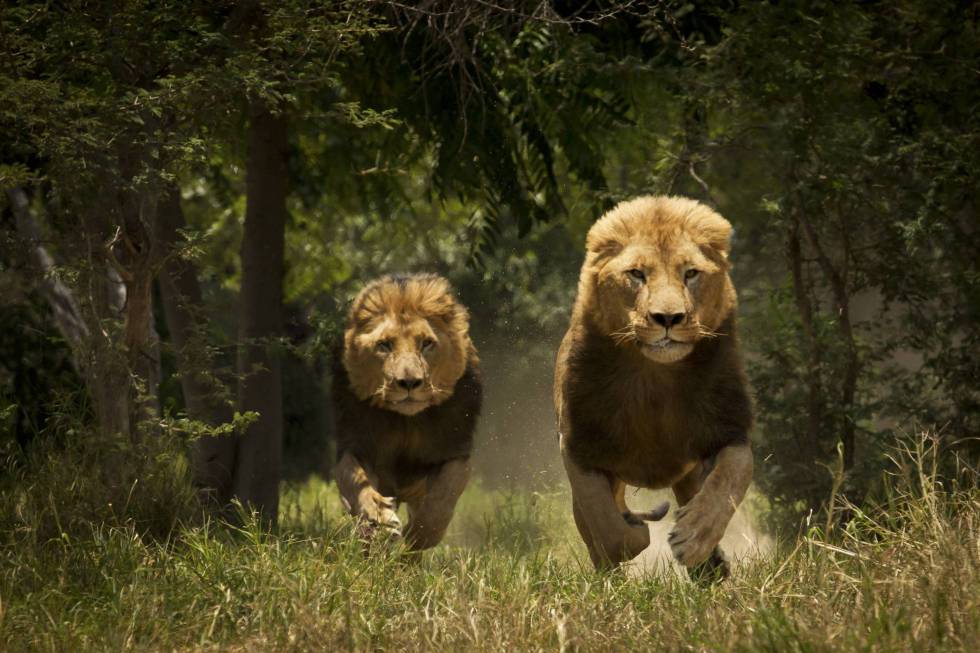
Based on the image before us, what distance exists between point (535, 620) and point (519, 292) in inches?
377

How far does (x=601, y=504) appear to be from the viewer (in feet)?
21.6

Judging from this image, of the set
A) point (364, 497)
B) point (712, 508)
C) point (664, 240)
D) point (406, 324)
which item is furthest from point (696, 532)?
point (406, 324)

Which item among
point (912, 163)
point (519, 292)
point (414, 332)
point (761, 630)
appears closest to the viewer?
point (761, 630)

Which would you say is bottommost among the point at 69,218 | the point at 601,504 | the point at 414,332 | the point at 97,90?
the point at 601,504

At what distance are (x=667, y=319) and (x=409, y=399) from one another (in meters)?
2.04

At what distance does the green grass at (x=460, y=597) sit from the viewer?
189 inches

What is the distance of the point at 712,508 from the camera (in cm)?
614

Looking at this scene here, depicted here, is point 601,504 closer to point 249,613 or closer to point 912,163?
point 249,613

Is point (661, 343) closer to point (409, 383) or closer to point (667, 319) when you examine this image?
point (667, 319)

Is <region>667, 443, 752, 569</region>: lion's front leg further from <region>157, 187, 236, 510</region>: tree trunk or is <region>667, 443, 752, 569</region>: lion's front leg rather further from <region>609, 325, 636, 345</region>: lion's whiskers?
<region>157, 187, 236, 510</region>: tree trunk

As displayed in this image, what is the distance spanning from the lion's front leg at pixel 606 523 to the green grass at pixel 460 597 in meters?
0.17

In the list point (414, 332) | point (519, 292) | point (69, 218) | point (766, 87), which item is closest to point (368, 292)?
point (414, 332)

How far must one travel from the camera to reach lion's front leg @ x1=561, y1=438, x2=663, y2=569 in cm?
655

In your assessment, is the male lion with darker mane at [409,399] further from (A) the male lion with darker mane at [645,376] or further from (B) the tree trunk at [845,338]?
(B) the tree trunk at [845,338]
